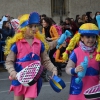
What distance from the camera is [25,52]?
5.15 meters

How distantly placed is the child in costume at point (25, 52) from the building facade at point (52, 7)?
14216mm

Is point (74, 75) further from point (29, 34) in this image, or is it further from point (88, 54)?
point (29, 34)

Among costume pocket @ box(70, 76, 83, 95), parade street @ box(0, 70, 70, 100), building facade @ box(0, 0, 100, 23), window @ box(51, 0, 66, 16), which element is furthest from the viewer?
window @ box(51, 0, 66, 16)

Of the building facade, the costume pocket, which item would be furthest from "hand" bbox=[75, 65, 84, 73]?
the building facade

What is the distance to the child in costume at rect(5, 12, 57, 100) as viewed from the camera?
514cm

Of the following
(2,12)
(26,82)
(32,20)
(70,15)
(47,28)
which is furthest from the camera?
(70,15)

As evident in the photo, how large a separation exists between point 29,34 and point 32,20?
19cm

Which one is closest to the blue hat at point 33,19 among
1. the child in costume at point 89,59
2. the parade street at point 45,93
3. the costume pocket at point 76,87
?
the child in costume at point 89,59

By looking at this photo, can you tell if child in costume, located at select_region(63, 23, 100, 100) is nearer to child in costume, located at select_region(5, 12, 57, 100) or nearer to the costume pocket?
the costume pocket

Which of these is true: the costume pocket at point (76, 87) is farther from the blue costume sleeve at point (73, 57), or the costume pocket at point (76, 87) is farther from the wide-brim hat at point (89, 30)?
the wide-brim hat at point (89, 30)

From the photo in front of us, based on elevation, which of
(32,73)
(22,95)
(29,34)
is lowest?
(22,95)

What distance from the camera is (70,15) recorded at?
830 inches

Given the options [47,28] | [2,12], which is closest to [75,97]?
[47,28]

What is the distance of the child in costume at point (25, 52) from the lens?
514 cm
